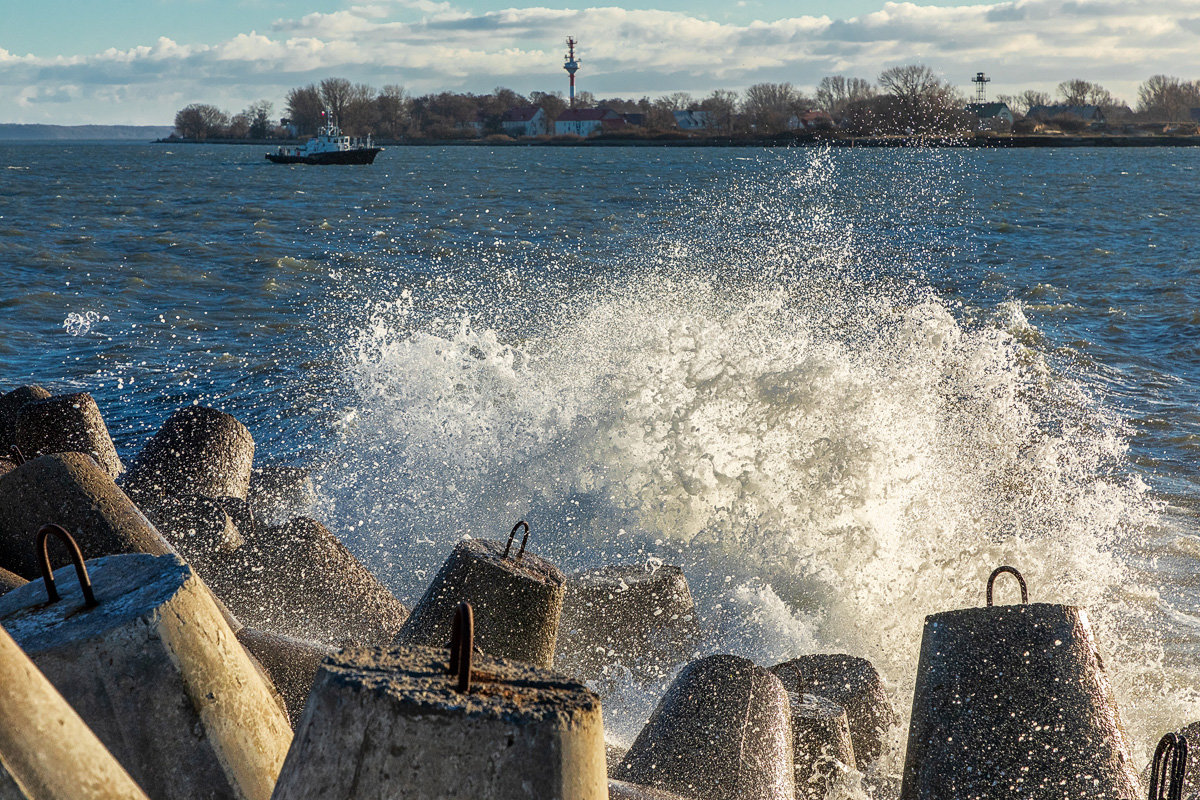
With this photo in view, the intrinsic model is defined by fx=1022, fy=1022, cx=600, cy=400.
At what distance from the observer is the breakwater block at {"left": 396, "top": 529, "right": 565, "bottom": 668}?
3.45 m

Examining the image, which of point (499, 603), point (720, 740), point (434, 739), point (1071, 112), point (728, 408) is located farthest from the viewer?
point (1071, 112)

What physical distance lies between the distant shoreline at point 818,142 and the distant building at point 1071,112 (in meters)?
7.38

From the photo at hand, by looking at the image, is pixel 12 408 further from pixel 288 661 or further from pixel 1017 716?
pixel 1017 716

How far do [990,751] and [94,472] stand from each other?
3.56 meters

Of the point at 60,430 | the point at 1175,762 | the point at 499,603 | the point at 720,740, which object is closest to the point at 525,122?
the point at 60,430

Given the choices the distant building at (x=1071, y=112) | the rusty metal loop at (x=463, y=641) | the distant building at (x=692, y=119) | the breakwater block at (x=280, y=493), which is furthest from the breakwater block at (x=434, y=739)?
the distant building at (x=692, y=119)

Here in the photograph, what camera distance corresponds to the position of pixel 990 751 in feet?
9.04

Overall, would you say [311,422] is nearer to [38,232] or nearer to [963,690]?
[963,690]

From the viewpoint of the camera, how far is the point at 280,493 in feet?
23.5

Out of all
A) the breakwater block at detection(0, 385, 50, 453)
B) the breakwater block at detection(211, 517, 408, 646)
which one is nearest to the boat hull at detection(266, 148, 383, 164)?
the breakwater block at detection(0, 385, 50, 453)

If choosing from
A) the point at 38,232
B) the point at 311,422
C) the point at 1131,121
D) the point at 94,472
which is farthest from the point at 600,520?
the point at 1131,121

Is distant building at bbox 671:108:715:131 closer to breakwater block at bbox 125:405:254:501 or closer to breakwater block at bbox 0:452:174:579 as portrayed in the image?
breakwater block at bbox 125:405:254:501

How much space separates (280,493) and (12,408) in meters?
1.89

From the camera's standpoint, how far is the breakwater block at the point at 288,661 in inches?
142
